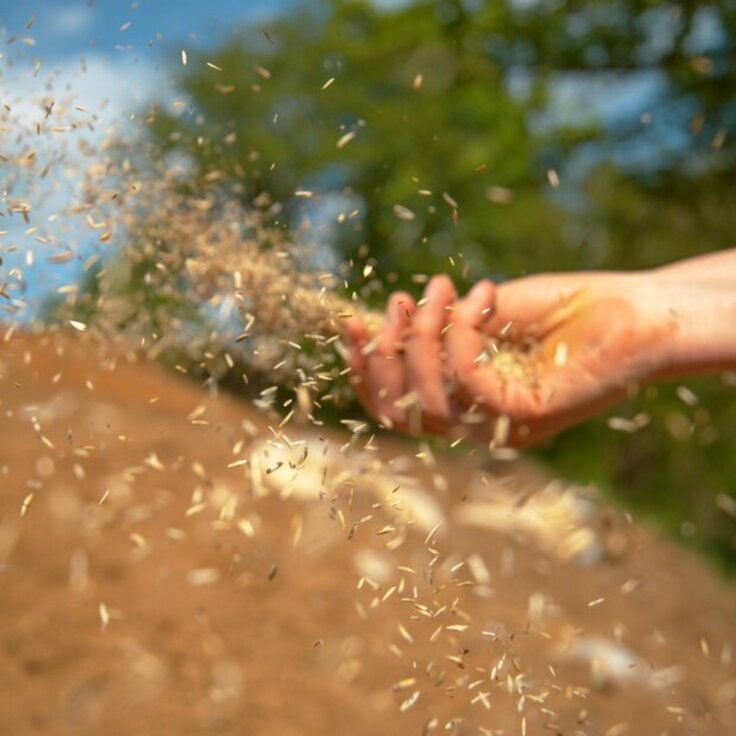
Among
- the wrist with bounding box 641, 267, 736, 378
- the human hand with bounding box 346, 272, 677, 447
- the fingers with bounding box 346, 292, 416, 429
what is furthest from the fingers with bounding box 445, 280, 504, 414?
the wrist with bounding box 641, 267, 736, 378

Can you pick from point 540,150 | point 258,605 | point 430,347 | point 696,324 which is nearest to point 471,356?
point 430,347

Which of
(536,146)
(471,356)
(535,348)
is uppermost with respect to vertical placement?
(471,356)

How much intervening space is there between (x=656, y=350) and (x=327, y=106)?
1115 centimetres

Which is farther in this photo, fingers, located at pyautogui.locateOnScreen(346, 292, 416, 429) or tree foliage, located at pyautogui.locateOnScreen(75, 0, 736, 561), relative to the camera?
tree foliage, located at pyautogui.locateOnScreen(75, 0, 736, 561)

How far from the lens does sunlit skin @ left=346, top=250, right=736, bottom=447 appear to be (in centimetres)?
234

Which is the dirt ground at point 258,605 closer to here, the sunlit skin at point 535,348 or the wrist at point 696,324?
the sunlit skin at point 535,348

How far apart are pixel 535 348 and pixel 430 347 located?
310 mm

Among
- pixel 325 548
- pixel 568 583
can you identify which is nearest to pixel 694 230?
pixel 568 583

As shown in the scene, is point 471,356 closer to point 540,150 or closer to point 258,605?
point 258,605

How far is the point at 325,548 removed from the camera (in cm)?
518

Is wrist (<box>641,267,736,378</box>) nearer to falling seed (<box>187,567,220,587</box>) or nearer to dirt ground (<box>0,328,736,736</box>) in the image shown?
dirt ground (<box>0,328,736,736</box>)

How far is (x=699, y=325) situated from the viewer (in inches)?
93.7

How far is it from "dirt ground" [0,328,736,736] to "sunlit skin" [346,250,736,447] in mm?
175

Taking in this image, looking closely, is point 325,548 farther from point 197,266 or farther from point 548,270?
point 548,270
